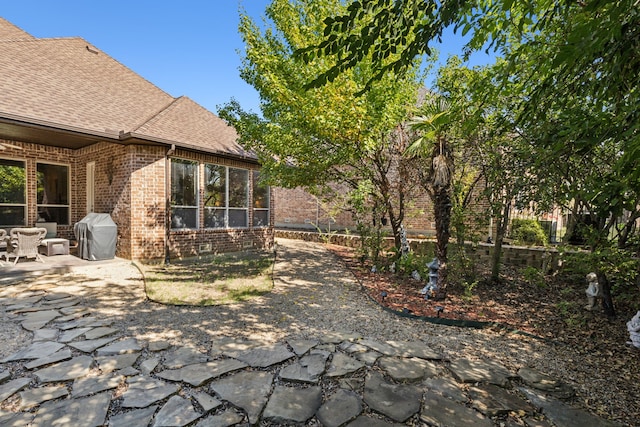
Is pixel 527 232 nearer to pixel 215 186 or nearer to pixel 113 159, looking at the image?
pixel 215 186

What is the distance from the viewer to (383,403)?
2.67m

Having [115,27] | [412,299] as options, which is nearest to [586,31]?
[412,299]

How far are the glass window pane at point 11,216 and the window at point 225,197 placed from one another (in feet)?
16.6

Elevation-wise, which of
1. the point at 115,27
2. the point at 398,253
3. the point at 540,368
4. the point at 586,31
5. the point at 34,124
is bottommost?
the point at 540,368

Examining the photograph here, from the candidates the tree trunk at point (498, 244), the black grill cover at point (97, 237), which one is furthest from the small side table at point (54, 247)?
the tree trunk at point (498, 244)

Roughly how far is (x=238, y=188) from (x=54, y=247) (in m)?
5.30

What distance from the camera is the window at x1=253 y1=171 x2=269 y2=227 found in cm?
1174

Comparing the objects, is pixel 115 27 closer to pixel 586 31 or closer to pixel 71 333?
pixel 71 333

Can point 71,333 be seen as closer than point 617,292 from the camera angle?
Yes

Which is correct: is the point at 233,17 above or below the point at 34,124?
above

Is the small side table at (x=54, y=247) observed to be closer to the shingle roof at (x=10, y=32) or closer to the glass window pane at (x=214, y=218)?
the glass window pane at (x=214, y=218)

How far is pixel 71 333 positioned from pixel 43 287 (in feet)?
9.92

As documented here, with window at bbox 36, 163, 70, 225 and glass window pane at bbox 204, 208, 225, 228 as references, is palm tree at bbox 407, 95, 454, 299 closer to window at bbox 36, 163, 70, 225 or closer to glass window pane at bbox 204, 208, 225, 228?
glass window pane at bbox 204, 208, 225, 228

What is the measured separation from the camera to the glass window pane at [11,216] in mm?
8898
